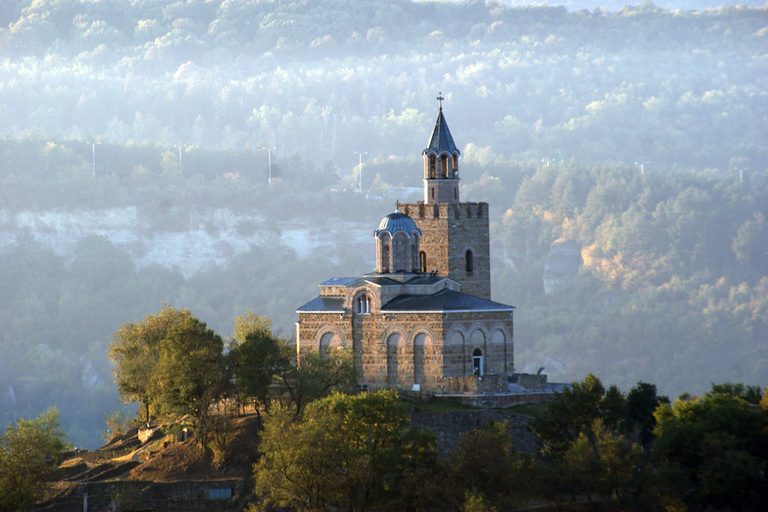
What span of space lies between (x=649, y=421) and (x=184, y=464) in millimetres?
28654

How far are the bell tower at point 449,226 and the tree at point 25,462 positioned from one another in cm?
3119

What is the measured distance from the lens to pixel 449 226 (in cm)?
8600

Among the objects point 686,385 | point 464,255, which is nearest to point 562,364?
point 686,385

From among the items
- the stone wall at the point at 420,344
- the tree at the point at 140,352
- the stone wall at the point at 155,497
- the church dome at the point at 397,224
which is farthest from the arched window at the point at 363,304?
the stone wall at the point at 155,497

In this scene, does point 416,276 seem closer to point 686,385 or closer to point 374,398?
point 374,398

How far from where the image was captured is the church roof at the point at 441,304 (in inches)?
2933

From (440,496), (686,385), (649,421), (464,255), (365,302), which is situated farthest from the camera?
(686,385)

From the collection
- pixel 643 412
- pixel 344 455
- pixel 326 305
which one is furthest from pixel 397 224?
pixel 344 455

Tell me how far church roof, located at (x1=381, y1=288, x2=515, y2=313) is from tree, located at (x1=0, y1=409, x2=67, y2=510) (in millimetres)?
23025

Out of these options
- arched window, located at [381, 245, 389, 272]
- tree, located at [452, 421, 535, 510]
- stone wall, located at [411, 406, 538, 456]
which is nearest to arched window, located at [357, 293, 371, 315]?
arched window, located at [381, 245, 389, 272]

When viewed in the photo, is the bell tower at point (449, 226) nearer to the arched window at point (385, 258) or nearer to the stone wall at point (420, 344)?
the arched window at point (385, 258)

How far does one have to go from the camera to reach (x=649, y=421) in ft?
230

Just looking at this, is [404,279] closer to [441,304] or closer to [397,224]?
[397,224]

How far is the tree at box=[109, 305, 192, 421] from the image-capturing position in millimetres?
76500
